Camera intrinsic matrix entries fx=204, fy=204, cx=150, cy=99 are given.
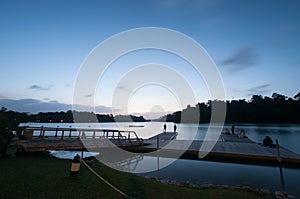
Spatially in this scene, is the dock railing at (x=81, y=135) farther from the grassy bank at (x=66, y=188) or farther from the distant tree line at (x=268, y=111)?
the distant tree line at (x=268, y=111)

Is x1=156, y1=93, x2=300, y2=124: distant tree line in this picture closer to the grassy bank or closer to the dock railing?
the dock railing

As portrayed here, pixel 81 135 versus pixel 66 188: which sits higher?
pixel 81 135

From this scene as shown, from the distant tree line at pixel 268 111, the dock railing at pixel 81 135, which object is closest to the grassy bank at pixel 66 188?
the dock railing at pixel 81 135

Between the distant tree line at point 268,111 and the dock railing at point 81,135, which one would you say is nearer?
the dock railing at point 81,135

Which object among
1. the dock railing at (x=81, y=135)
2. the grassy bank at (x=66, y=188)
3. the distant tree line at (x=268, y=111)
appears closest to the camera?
the grassy bank at (x=66, y=188)

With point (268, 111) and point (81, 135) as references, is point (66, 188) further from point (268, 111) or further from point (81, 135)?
point (268, 111)

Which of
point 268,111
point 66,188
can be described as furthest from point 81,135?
point 268,111

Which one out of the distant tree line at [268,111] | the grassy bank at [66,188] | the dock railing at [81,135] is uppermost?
the distant tree line at [268,111]

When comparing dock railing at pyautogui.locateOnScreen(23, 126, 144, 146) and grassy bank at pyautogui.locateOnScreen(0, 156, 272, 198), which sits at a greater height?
dock railing at pyautogui.locateOnScreen(23, 126, 144, 146)

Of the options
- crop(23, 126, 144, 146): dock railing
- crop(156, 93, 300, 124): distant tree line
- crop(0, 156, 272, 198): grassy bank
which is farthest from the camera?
crop(156, 93, 300, 124): distant tree line

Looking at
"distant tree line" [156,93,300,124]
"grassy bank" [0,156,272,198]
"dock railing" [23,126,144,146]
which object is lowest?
"grassy bank" [0,156,272,198]

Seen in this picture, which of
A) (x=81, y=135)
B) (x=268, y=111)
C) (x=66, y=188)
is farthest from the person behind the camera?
(x=268, y=111)

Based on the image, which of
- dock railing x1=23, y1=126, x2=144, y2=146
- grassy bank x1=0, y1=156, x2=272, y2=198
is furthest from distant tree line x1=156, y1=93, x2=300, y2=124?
grassy bank x1=0, y1=156, x2=272, y2=198

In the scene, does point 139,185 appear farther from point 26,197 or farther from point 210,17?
point 210,17
